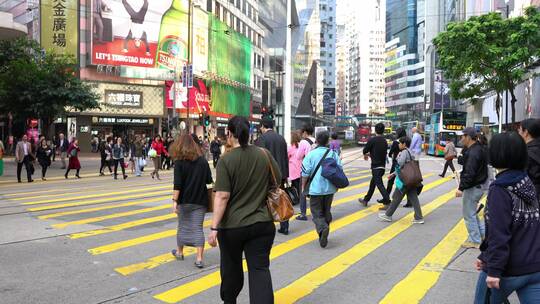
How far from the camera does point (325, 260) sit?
6.91m

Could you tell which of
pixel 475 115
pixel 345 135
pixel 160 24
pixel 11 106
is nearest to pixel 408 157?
pixel 11 106

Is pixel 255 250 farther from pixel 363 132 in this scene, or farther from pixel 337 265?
pixel 363 132

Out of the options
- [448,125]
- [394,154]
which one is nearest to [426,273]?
[394,154]

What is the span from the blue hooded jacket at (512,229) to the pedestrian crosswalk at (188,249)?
2.27 m

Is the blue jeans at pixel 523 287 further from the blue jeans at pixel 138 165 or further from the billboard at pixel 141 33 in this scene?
the billboard at pixel 141 33

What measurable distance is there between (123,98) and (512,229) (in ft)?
144

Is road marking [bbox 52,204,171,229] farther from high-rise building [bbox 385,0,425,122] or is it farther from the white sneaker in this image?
high-rise building [bbox 385,0,425,122]

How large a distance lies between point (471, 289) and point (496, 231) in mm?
2825

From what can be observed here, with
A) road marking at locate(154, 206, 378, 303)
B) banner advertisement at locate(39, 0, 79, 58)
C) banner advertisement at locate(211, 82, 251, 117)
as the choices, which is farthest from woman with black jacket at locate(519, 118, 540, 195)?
banner advertisement at locate(211, 82, 251, 117)

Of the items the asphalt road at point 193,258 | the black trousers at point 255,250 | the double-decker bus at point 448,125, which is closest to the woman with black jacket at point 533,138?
the asphalt road at point 193,258

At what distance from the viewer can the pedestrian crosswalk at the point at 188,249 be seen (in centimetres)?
566

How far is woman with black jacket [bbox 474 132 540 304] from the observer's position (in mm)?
3088

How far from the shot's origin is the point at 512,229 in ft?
10.3

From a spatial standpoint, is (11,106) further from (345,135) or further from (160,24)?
(345,135)
